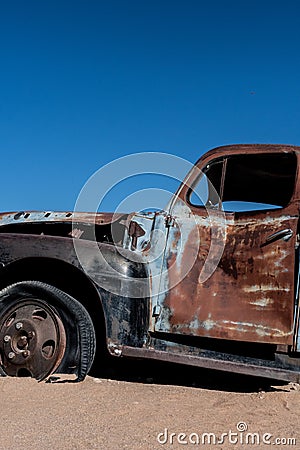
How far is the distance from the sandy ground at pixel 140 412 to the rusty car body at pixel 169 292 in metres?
0.26

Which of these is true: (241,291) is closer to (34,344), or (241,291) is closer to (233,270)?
(233,270)

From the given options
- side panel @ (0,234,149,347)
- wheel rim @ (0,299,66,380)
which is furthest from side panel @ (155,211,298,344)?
wheel rim @ (0,299,66,380)

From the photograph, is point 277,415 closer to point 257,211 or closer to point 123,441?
point 123,441

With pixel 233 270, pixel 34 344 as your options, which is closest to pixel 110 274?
pixel 34 344

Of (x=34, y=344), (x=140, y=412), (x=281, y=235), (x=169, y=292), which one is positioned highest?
(x=281, y=235)

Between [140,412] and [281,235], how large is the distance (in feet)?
5.57

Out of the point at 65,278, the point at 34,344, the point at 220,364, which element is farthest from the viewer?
the point at 65,278

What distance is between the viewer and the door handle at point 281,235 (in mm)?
4387

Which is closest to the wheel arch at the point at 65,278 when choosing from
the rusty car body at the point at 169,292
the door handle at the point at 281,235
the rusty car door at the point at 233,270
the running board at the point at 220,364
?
the rusty car body at the point at 169,292

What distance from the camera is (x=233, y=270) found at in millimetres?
4488

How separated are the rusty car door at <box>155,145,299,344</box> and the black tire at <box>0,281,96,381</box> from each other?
1.99 feet

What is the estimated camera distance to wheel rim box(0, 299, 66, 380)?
446 cm

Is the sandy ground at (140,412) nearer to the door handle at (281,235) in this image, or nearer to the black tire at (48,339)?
the black tire at (48,339)

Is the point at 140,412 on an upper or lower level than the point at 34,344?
lower
